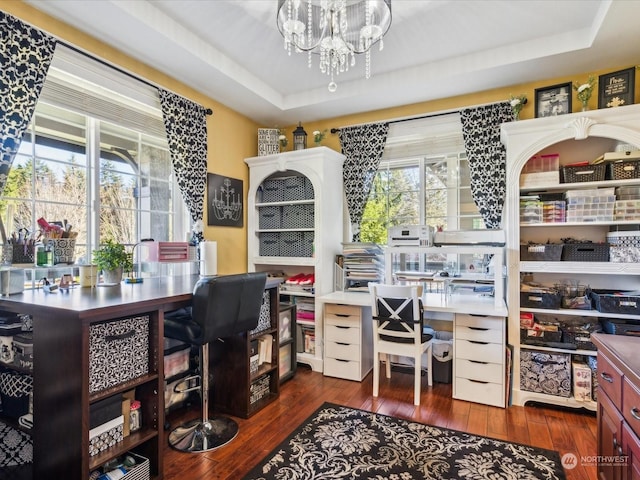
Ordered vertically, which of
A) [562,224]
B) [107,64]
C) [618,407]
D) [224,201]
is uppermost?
[107,64]

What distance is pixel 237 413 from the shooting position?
245cm

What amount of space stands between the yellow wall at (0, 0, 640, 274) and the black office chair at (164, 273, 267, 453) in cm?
136

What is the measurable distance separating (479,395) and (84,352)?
262 cm

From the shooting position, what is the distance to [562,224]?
2.66 m

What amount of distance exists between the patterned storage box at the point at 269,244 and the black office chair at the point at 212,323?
1480 millimetres

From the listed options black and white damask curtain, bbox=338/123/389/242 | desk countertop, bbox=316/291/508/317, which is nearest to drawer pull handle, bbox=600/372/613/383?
desk countertop, bbox=316/291/508/317

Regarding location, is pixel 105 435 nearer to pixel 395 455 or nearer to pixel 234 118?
pixel 395 455

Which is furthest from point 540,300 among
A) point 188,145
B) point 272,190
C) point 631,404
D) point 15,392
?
point 15,392

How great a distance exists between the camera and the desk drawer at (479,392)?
2625 mm

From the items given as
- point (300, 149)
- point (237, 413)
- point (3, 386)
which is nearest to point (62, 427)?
point (3, 386)

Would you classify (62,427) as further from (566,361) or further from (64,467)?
(566,361)

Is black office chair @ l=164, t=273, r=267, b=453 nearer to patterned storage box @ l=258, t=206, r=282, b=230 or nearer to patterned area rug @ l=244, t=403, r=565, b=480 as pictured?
patterned area rug @ l=244, t=403, r=565, b=480

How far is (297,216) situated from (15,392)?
2.48m

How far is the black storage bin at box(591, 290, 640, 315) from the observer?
96.7 inches
